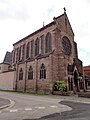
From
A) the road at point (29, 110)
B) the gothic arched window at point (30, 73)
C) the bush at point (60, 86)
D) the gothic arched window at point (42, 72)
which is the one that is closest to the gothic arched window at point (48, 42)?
the gothic arched window at point (42, 72)

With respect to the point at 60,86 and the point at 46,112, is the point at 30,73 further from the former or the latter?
the point at 46,112

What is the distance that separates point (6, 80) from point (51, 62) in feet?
58.5

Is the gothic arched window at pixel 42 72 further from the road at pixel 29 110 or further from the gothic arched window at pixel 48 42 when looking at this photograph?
the road at pixel 29 110

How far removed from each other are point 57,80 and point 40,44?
10810 mm

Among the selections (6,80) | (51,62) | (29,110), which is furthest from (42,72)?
(29,110)

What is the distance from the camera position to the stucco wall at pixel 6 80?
40.4 m

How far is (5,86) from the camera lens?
42.3 meters

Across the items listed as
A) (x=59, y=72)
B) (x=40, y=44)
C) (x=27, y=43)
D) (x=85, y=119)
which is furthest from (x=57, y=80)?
(x=85, y=119)

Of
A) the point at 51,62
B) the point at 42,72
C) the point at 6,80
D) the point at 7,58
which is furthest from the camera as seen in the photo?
the point at 7,58

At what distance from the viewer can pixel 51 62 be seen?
97.9ft

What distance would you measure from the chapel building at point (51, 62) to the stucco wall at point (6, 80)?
2.16m

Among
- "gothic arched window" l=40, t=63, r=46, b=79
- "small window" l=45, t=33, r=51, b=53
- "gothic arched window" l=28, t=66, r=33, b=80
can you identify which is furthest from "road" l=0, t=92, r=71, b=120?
"small window" l=45, t=33, r=51, b=53

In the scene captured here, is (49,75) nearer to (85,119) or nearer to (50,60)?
(50,60)

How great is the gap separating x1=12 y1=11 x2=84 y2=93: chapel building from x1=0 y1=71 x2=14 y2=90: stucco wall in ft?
7.09
